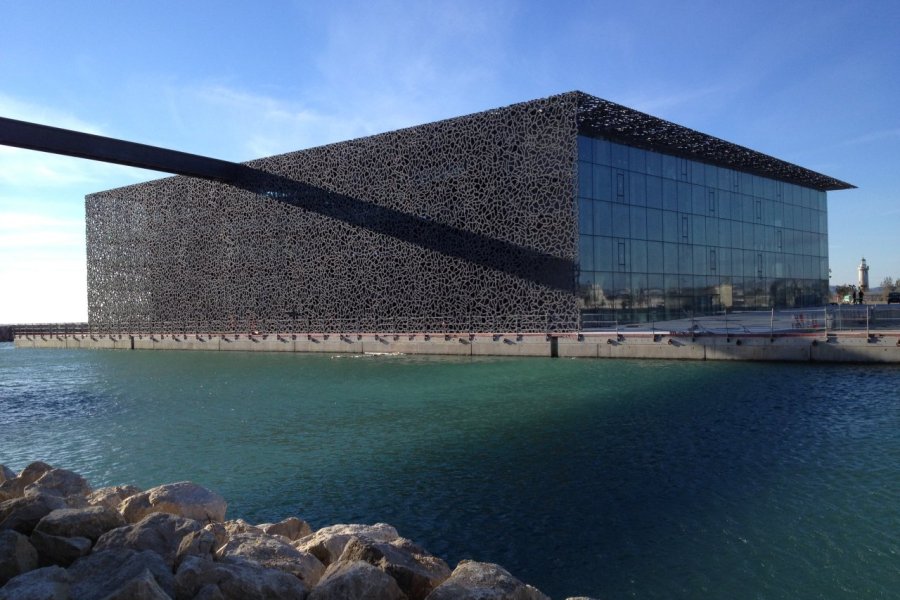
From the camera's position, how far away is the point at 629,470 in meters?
9.39

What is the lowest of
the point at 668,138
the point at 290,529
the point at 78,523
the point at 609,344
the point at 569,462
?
the point at 569,462

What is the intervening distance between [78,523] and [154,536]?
0.64 metres

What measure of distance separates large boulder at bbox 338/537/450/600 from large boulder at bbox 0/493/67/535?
2.52 metres

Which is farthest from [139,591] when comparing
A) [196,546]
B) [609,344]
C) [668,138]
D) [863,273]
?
[863,273]

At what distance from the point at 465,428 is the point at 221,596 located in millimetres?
8529

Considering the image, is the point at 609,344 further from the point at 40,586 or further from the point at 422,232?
the point at 40,586

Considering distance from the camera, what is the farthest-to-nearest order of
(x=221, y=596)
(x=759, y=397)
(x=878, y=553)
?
(x=759, y=397), (x=878, y=553), (x=221, y=596)

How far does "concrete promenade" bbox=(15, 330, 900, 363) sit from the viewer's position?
823 inches

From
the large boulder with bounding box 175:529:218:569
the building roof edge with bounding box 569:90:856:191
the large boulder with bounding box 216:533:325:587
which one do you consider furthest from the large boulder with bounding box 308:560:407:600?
the building roof edge with bounding box 569:90:856:191

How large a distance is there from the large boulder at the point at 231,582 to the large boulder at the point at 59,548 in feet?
3.12

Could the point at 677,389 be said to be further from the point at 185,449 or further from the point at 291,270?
the point at 291,270

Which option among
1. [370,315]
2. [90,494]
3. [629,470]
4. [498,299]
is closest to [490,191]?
[498,299]

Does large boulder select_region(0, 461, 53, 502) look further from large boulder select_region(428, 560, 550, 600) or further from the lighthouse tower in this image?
the lighthouse tower

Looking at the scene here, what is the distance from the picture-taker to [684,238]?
35.1 m
